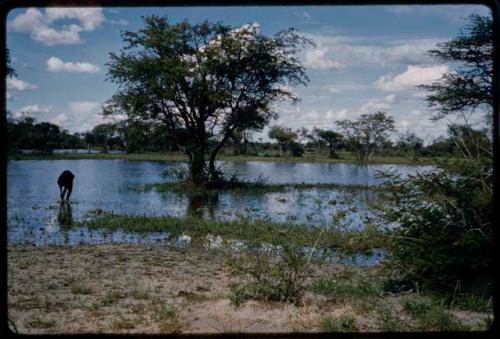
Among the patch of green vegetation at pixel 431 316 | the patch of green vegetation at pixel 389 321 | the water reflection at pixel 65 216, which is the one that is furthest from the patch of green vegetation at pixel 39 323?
the water reflection at pixel 65 216

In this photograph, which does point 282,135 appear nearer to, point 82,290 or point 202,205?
point 202,205

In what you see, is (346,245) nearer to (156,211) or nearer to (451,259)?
(451,259)

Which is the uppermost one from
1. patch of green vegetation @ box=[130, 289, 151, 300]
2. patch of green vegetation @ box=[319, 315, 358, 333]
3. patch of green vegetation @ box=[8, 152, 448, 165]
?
patch of green vegetation @ box=[8, 152, 448, 165]

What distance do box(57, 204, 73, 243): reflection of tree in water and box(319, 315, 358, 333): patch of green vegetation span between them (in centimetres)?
615

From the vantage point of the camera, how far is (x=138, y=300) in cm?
537

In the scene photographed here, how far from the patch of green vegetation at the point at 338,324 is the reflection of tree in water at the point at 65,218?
20.2ft

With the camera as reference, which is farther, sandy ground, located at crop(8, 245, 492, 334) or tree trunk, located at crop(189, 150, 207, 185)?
tree trunk, located at crop(189, 150, 207, 185)

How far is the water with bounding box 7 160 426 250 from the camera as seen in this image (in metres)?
9.50

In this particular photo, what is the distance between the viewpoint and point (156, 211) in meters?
12.8

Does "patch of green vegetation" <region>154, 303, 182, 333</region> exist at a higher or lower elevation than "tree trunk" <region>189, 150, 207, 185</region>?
lower

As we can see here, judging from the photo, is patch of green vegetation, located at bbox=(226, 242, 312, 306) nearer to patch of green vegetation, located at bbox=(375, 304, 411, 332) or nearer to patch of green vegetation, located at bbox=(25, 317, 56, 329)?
patch of green vegetation, located at bbox=(375, 304, 411, 332)

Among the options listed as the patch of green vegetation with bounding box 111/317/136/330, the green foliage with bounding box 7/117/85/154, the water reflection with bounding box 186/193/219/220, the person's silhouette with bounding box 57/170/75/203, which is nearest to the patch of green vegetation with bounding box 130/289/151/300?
the patch of green vegetation with bounding box 111/317/136/330

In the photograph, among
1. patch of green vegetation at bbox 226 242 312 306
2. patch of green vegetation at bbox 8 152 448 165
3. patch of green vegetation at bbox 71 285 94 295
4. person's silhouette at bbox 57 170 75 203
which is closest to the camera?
patch of green vegetation at bbox 226 242 312 306

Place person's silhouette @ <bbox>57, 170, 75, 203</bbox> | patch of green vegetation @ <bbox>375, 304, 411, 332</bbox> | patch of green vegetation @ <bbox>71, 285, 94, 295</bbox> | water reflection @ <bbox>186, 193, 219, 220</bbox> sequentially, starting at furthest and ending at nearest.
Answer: person's silhouette @ <bbox>57, 170, 75, 203</bbox> → water reflection @ <bbox>186, 193, 219, 220</bbox> → patch of green vegetation @ <bbox>71, 285, 94, 295</bbox> → patch of green vegetation @ <bbox>375, 304, 411, 332</bbox>
